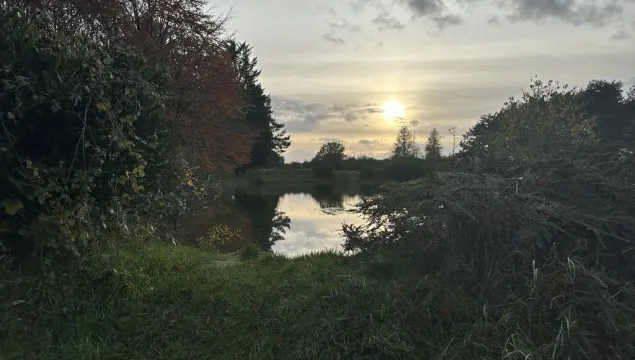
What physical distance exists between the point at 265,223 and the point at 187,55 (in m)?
7.71

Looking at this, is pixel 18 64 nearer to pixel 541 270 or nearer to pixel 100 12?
pixel 541 270

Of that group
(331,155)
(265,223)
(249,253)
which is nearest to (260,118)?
(331,155)

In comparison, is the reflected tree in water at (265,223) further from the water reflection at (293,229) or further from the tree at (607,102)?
the tree at (607,102)

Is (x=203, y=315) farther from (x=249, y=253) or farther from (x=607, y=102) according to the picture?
(x=607, y=102)

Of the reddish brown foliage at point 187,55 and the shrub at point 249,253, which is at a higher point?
the reddish brown foliage at point 187,55

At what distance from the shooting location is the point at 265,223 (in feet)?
59.4

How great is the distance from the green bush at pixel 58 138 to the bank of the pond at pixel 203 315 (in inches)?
15.8

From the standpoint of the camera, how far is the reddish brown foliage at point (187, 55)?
10148 millimetres

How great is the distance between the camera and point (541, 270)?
4039mm

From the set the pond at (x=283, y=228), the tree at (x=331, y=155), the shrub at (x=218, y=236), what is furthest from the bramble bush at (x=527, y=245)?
the tree at (x=331, y=155)

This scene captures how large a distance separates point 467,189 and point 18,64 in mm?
4210

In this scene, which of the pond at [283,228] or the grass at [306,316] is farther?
the pond at [283,228]

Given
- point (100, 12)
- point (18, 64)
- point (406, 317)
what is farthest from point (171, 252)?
point (100, 12)

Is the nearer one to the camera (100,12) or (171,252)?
(171,252)
